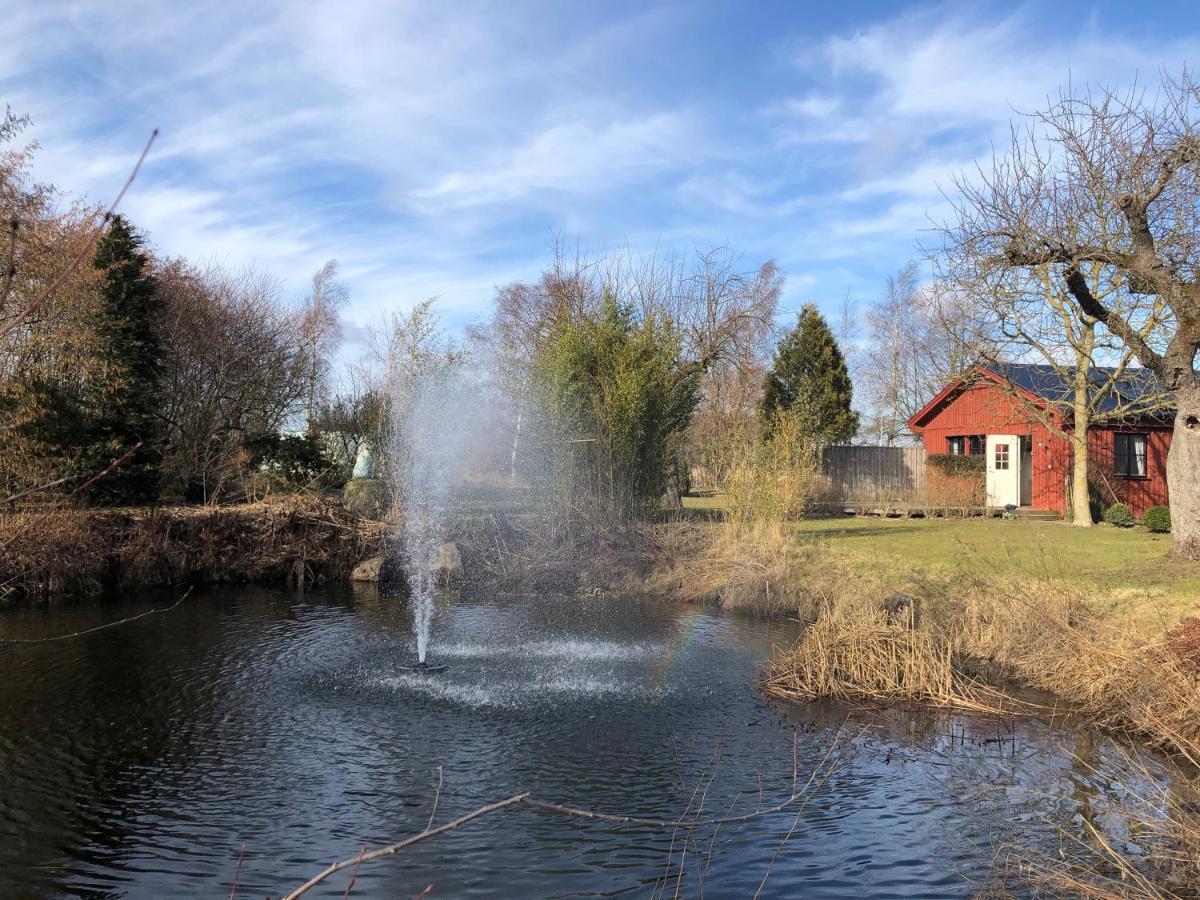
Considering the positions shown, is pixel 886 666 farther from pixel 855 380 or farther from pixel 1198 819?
pixel 855 380

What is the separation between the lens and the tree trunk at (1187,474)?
12766mm

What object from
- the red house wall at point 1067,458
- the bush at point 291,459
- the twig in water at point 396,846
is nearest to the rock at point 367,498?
the bush at point 291,459

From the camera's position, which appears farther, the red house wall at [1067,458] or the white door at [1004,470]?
the white door at [1004,470]

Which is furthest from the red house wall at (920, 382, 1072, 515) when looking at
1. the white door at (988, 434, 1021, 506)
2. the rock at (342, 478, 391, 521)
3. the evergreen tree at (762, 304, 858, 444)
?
the rock at (342, 478, 391, 521)

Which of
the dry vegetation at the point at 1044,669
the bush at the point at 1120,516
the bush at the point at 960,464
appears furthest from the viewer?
the bush at the point at 960,464

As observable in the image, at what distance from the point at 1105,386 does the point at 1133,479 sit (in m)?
5.47

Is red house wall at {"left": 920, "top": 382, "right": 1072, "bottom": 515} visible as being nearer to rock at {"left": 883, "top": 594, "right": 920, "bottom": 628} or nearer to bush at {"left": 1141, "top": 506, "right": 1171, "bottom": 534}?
bush at {"left": 1141, "top": 506, "right": 1171, "bottom": 534}

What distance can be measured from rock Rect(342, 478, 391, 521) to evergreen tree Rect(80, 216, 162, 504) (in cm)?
436

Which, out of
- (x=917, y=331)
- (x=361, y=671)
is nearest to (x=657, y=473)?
(x=361, y=671)

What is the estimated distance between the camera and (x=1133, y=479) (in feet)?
76.1

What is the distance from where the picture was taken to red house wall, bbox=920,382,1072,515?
23.4 metres

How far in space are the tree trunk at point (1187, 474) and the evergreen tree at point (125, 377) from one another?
18.8 metres

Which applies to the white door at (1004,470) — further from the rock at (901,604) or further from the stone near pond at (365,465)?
the stone near pond at (365,465)

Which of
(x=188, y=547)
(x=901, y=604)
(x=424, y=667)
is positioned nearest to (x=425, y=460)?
(x=188, y=547)
